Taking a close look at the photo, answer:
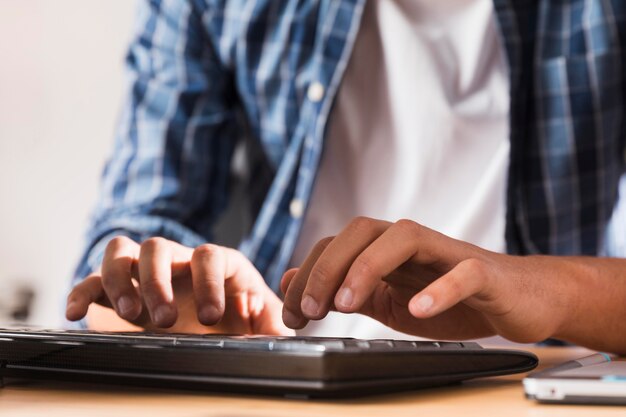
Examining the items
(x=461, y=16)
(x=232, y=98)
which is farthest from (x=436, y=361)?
(x=232, y=98)

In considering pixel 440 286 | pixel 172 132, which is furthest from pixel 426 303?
pixel 172 132

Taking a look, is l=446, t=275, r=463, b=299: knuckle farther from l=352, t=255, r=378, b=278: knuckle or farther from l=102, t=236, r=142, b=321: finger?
l=102, t=236, r=142, b=321: finger

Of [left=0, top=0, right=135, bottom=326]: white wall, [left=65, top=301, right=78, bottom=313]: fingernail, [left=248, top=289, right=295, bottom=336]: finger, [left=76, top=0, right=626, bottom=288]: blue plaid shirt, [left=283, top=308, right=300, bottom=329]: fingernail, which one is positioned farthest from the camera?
[left=0, top=0, right=135, bottom=326]: white wall

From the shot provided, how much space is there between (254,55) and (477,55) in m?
0.42

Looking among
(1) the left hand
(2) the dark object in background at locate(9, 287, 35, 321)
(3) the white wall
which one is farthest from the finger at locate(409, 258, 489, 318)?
(2) the dark object in background at locate(9, 287, 35, 321)

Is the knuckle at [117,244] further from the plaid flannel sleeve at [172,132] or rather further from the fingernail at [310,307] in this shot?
the plaid flannel sleeve at [172,132]

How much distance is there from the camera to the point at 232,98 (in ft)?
5.55

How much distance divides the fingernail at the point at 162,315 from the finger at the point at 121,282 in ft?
0.15

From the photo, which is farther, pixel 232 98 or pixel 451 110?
pixel 232 98

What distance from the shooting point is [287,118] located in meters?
1.54

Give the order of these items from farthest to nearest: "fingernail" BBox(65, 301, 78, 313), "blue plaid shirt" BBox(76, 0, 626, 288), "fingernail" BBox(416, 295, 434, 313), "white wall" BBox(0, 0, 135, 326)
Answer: "white wall" BBox(0, 0, 135, 326) < "blue plaid shirt" BBox(76, 0, 626, 288) < "fingernail" BBox(65, 301, 78, 313) < "fingernail" BBox(416, 295, 434, 313)

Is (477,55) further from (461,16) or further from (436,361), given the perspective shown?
(436,361)

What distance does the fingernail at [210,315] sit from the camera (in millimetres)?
754

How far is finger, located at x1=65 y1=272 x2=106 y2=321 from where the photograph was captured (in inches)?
31.7
